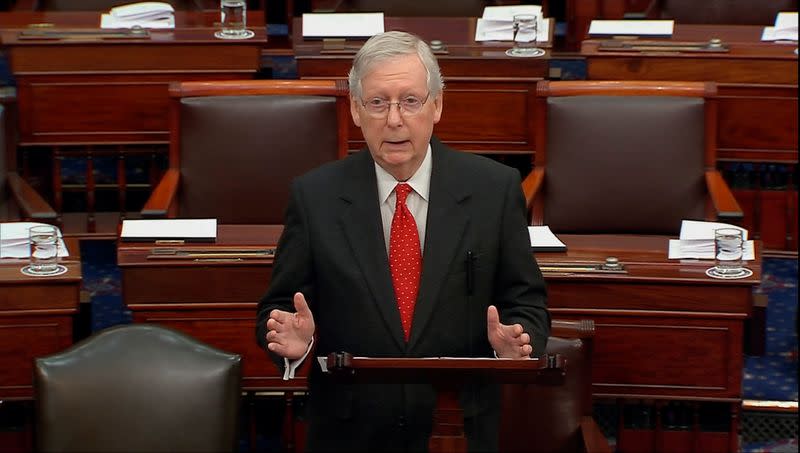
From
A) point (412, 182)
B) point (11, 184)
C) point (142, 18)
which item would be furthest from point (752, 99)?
point (412, 182)

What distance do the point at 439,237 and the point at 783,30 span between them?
5.52 ft

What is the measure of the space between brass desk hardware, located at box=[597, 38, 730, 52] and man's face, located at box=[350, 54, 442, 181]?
1453mm

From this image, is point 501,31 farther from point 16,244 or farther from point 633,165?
point 16,244

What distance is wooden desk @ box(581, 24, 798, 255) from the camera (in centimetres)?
282

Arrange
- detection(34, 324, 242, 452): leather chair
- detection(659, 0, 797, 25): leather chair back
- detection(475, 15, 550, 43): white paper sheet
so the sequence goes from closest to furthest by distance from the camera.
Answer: detection(34, 324, 242, 452): leather chair, detection(475, 15, 550, 43): white paper sheet, detection(659, 0, 797, 25): leather chair back

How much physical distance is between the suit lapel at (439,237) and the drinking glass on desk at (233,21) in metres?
1.43

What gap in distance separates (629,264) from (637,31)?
909 millimetres

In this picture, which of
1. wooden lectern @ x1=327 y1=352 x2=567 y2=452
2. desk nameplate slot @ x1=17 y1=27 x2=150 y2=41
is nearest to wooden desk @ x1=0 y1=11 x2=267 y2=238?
desk nameplate slot @ x1=17 y1=27 x2=150 y2=41

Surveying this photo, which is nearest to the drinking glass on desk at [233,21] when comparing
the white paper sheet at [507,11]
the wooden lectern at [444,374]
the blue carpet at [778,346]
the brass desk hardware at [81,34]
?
the brass desk hardware at [81,34]

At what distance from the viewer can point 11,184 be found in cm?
260

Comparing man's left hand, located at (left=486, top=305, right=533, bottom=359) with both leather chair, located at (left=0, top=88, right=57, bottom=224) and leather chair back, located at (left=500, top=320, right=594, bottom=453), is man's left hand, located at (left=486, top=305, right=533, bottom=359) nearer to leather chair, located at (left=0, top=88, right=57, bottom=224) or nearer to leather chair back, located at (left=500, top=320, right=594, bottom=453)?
leather chair back, located at (left=500, top=320, right=594, bottom=453)

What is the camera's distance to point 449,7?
10.7ft

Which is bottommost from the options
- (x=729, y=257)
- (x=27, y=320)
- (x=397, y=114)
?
(x=27, y=320)

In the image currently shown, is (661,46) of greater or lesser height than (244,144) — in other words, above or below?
above
